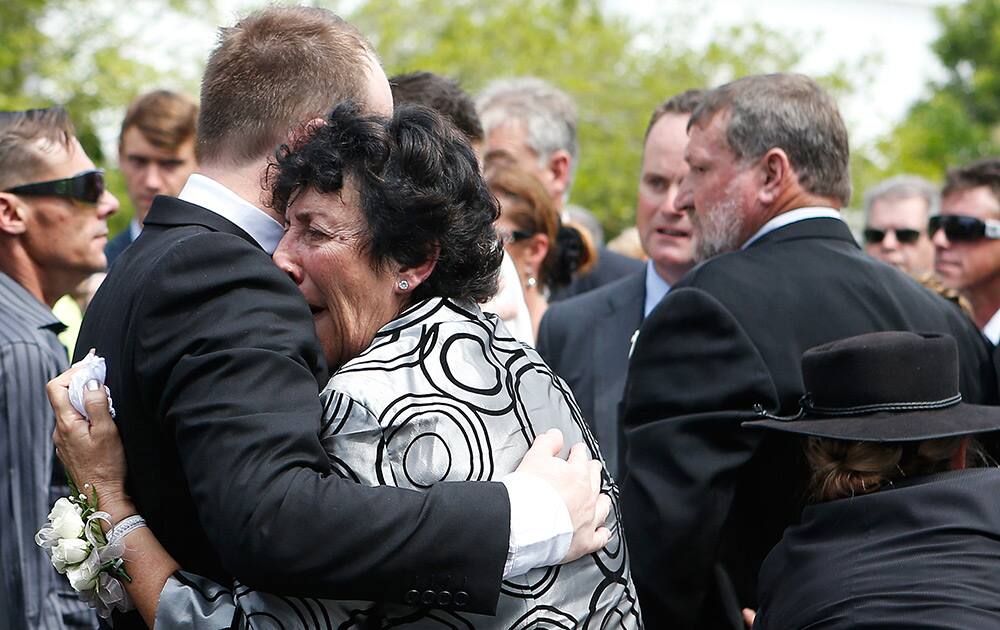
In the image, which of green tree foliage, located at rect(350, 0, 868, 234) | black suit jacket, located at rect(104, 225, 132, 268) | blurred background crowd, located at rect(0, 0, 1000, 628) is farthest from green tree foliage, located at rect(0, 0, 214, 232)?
black suit jacket, located at rect(104, 225, 132, 268)

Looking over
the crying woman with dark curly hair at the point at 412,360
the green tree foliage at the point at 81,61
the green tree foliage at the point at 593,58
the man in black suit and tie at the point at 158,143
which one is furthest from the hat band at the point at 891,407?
the green tree foliage at the point at 593,58

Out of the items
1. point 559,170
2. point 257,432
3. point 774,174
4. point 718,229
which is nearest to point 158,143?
point 559,170

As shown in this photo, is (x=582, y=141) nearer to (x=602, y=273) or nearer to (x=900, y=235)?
(x=900, y=235)

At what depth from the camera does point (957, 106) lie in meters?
34.3

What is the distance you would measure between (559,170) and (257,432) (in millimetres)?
4568

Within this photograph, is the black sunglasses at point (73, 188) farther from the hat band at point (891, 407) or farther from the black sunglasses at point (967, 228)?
the black sunglasses at point (967, 228)

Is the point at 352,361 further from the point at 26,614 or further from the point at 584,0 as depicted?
the point at 584,0

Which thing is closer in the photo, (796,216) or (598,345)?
(796,216)

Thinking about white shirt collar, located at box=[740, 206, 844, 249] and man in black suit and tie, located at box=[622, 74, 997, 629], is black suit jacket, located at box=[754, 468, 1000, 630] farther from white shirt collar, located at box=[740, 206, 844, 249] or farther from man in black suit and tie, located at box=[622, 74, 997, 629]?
white shirt collar, located at box=[740, 206, 844, 249]

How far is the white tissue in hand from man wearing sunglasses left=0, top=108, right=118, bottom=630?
5.83 feet

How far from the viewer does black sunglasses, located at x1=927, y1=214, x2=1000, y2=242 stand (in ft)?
22.4

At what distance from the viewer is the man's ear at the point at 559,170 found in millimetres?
6551

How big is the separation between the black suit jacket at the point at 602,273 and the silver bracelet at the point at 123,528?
440 centimetres

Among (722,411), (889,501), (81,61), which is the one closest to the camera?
(889,501)
